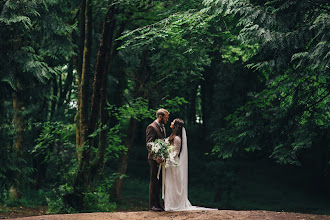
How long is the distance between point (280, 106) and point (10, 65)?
7876 millimetres

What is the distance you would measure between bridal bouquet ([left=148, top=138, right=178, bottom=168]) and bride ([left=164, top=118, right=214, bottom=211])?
230 mm

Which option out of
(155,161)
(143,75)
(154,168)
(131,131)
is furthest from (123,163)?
(155,161)

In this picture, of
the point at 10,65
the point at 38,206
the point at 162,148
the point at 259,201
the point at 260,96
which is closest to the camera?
the point at 162,148

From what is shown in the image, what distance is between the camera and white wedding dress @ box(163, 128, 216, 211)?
328 inches

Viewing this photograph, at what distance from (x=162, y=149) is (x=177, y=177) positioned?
2.90ft

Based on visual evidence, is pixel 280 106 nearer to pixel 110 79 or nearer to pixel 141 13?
pixel 141 13

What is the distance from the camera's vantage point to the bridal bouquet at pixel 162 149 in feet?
26.1

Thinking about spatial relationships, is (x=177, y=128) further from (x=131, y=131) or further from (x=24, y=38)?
(x=131, y=131)

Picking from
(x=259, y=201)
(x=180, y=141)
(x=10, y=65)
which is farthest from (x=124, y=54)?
(x=259, y=201)

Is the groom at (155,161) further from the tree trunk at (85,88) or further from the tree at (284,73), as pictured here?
the tree trunk at (85,88)

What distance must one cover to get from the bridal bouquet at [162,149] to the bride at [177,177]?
0.23 m

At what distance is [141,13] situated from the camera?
45.5 ft

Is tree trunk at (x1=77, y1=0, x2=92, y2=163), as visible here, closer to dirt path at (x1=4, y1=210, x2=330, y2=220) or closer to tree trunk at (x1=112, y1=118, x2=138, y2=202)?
dirt path at (x1=4, y1=210, x2=330, y2=220)

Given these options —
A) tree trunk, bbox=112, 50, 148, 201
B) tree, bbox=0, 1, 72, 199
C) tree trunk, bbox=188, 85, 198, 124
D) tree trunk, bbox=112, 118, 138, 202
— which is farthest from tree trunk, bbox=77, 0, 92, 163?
tree trunk, bbox=188, 85, 198, 124
